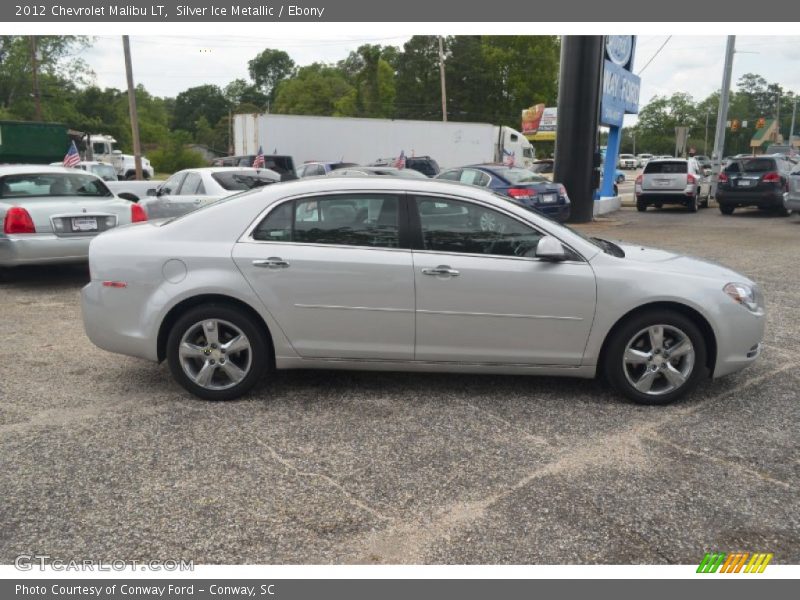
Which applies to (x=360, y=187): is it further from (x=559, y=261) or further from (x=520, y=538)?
(x=520, y=538)

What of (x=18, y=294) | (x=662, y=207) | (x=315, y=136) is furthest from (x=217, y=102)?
(x=18, y=294)

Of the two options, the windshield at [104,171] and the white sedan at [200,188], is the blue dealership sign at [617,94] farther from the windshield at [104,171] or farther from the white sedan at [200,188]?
the windshield at [104,171]

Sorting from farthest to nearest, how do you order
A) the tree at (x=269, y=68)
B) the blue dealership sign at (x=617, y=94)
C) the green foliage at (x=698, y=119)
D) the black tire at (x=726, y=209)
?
the tree at (x=269, y=68)
the green foliage at (x=698, y=119)
the black tire at (x=726, y=209)
the blue dealership sign at (x=617, y=94)

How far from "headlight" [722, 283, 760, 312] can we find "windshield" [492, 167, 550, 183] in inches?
377

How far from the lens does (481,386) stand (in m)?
5.03

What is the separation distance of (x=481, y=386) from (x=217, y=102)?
394ft

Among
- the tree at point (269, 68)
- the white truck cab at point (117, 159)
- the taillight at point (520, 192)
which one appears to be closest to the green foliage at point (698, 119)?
the tree at point (269, 68)

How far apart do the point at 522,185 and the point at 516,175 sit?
21.8 inches

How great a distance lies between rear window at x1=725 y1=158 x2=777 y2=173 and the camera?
Answer: 18797 mm

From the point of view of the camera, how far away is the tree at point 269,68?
12206cm
